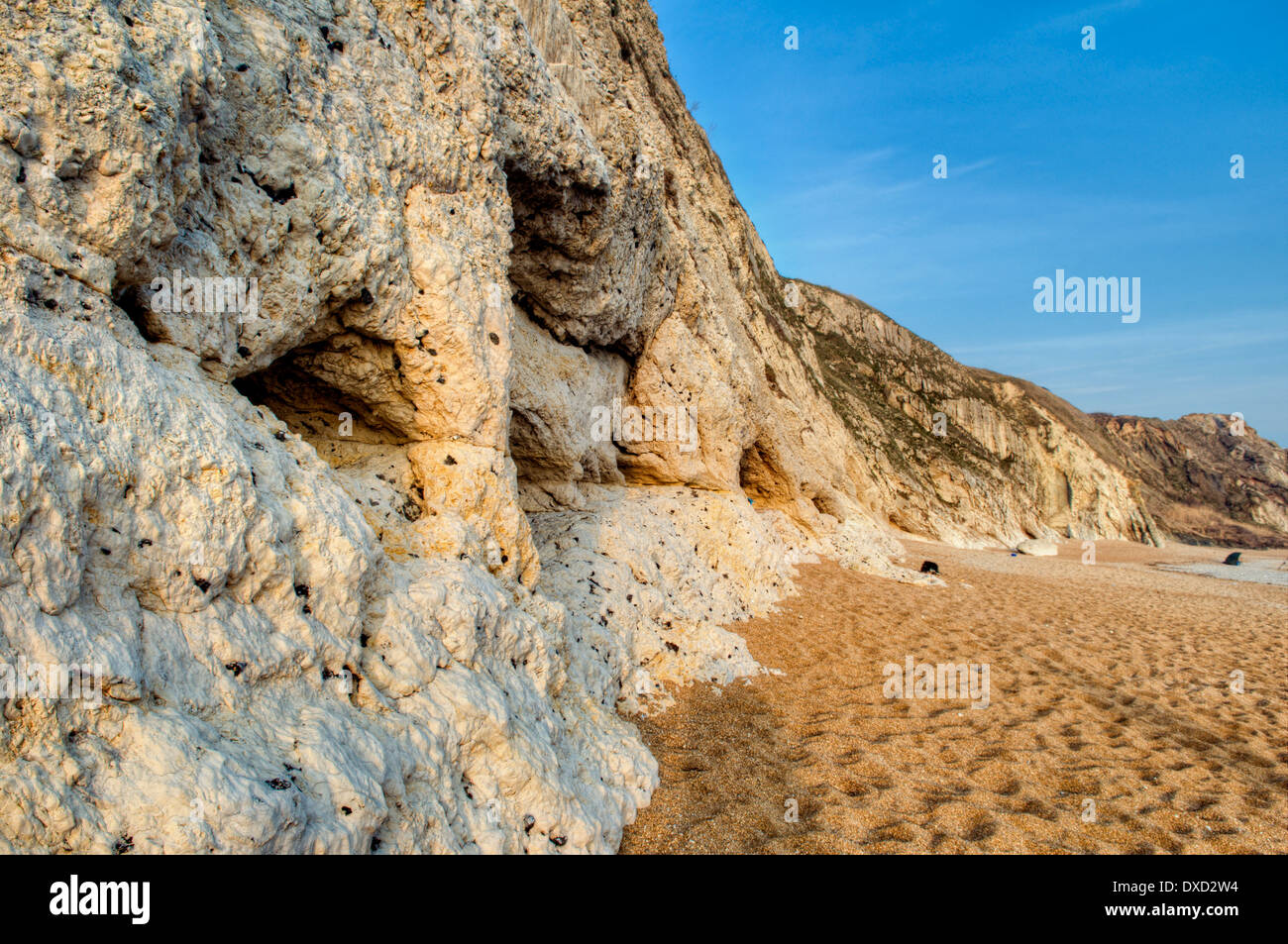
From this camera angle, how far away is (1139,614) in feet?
36.7

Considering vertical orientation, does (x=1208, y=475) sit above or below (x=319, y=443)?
above

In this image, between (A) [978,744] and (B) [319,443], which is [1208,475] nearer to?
(A) [978,744]

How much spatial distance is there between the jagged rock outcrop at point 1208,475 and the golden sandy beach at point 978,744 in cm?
4802

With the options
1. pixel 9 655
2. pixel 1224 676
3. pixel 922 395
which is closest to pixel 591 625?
pixel 9 655

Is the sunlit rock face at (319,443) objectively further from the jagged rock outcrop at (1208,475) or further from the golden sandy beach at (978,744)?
the jagged rock outcrop at (1208,475)

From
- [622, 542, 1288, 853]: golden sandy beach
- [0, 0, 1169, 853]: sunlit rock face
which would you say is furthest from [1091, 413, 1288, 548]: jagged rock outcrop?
[0, 0, 1169, 853]: sunlit rock face

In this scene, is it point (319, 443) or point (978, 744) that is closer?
point (319, 443)

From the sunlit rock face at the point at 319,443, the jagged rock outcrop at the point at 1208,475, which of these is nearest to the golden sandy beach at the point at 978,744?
the sunlit rock face at the point at 319,443

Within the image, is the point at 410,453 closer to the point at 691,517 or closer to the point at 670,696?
the point at 670,696

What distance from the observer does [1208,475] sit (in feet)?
182

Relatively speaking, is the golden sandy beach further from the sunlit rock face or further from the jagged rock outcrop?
the jagged rock outcrop

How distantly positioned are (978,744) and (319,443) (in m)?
5.79

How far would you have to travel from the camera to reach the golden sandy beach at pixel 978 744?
3.93 metres

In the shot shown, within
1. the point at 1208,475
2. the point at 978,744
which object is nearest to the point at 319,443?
the point at 978,744
